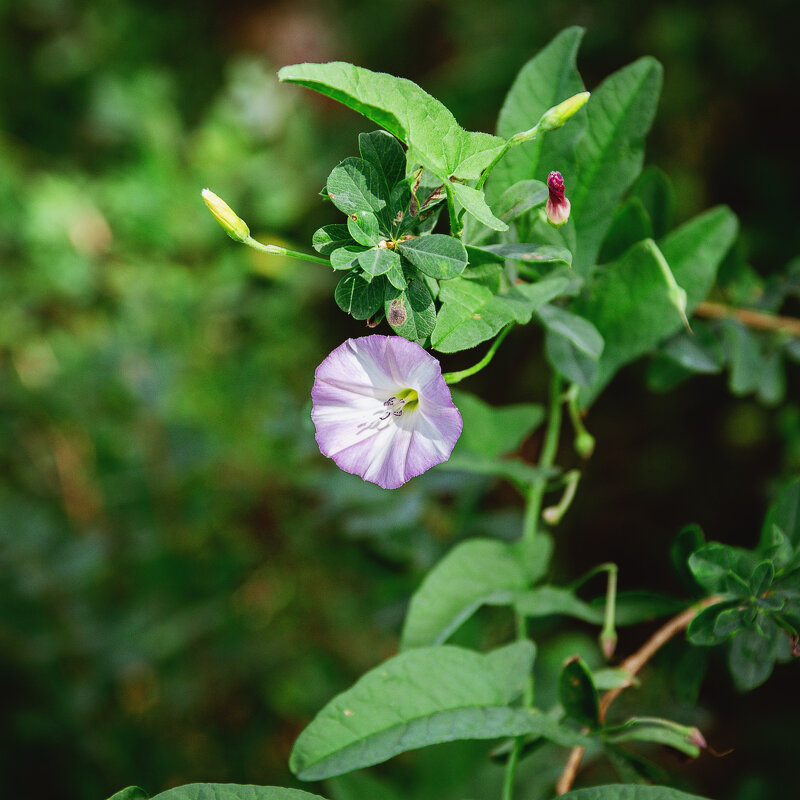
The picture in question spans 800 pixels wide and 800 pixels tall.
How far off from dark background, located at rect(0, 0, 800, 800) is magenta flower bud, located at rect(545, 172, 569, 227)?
0.57 metres

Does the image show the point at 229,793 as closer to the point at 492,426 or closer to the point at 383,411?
the point at 383,411

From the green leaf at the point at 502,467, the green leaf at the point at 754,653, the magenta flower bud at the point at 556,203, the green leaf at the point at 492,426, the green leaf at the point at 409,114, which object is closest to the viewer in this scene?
the green leaf at the point at 409,114

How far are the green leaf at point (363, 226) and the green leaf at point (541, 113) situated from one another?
18 cm

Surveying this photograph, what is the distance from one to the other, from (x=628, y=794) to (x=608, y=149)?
1.94 ft

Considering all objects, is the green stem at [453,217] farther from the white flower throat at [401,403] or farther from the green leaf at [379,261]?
the white flower throat at [401,403]

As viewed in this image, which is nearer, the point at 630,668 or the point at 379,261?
the point at 379,261

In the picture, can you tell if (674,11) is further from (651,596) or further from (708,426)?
(651,596)

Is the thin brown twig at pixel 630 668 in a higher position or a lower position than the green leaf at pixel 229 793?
lower

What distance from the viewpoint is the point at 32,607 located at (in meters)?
1.53

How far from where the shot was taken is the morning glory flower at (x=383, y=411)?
624 millimetres

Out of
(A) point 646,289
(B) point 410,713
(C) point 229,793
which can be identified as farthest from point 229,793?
(A) point 646,289

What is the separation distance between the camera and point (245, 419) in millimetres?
2031

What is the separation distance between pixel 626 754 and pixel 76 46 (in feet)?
8.70

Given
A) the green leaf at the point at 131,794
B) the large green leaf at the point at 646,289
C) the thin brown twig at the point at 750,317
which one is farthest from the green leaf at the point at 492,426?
the green leaf at the point at 131,794
